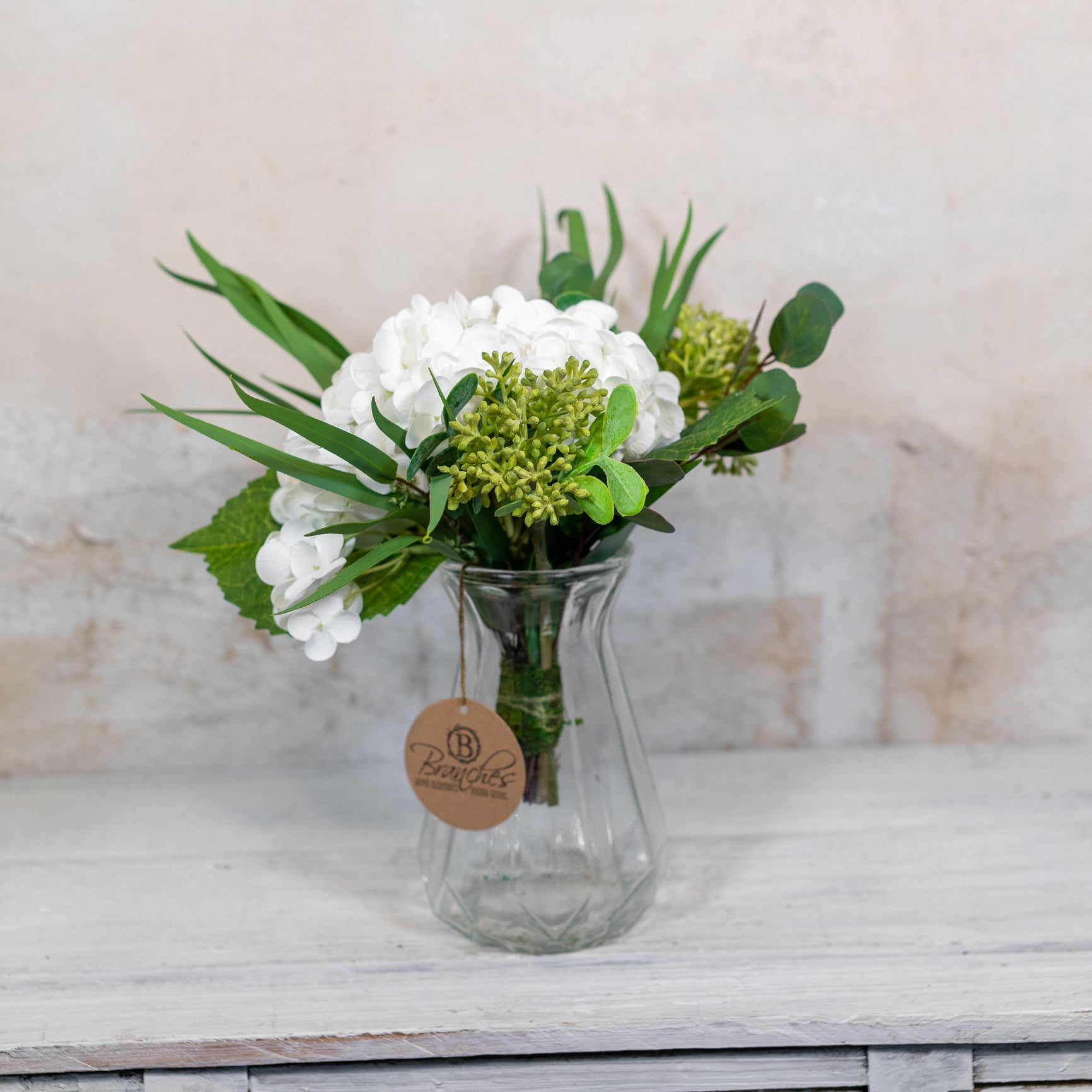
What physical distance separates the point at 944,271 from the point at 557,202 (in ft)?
1.36

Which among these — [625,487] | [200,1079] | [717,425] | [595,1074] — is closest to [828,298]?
Result: [717,425]

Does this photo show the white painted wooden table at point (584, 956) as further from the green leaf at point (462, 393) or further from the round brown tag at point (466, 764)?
the green leaf at point (462, 393)

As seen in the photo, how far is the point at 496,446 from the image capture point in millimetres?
588

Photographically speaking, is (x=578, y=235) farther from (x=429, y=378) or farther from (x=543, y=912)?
(x=543, y=912)

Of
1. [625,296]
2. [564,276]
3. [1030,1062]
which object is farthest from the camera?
[625,296]

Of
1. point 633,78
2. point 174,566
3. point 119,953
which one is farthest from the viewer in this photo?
point 174,566

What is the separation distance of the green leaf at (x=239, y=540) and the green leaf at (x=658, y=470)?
283mm

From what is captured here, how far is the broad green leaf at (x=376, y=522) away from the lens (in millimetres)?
635

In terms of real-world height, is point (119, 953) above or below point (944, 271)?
below

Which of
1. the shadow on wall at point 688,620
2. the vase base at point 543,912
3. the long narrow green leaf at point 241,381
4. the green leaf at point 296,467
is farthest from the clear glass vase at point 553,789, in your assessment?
the shadow on wall at point 688,620

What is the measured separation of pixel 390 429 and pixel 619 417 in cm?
15

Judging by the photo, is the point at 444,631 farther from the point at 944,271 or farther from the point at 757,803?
the point at 944,271

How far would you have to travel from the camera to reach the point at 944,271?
99 centimetres

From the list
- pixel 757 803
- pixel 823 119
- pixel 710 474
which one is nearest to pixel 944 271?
pixel 823 119
